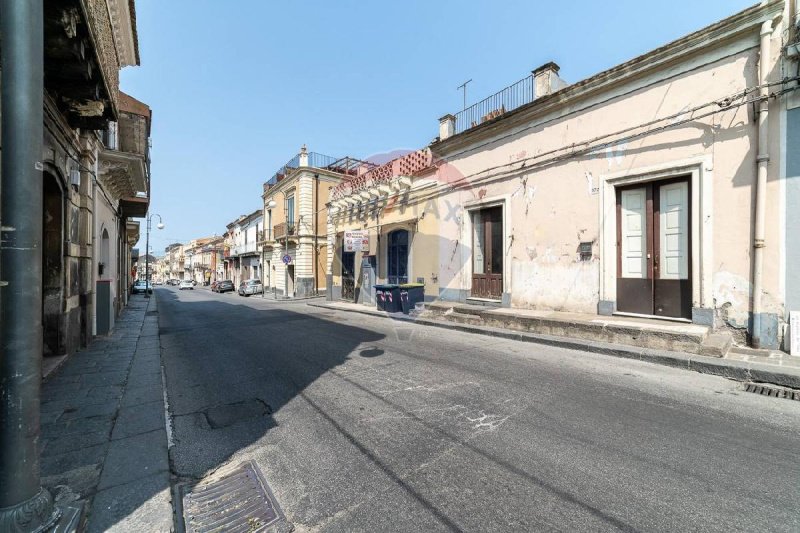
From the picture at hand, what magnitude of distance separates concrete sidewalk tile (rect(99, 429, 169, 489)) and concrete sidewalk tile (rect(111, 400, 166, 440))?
0.52ft

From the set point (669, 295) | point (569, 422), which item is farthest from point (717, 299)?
point (569, 422)

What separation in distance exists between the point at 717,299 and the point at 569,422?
18.0ft

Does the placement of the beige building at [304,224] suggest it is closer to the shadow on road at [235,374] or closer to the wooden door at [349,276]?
the wooden door at [349,276]

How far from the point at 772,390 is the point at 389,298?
1037 cm

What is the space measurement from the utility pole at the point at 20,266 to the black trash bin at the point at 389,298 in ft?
37.8

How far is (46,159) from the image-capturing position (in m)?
5.26

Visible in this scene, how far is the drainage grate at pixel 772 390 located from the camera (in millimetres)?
4468

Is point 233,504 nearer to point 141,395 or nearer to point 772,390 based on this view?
point 141,395

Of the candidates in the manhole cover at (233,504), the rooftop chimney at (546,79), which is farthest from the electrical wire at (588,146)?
the manhole cover at (233,504)

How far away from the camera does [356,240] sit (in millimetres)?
16656

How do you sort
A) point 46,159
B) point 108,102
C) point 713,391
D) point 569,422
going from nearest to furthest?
1. point 569,422
2. point 713,391
3. point 46,159
4. point 108,102

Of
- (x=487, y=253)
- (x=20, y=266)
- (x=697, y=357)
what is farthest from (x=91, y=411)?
(x=487, y=253)

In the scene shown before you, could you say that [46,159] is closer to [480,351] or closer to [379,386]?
[379,386]

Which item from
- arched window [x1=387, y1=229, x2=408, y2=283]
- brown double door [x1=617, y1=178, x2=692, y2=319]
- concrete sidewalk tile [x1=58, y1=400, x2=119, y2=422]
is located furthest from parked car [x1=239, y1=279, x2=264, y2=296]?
brown double door [x1=617, y1=178, x2=692, y2=319]
